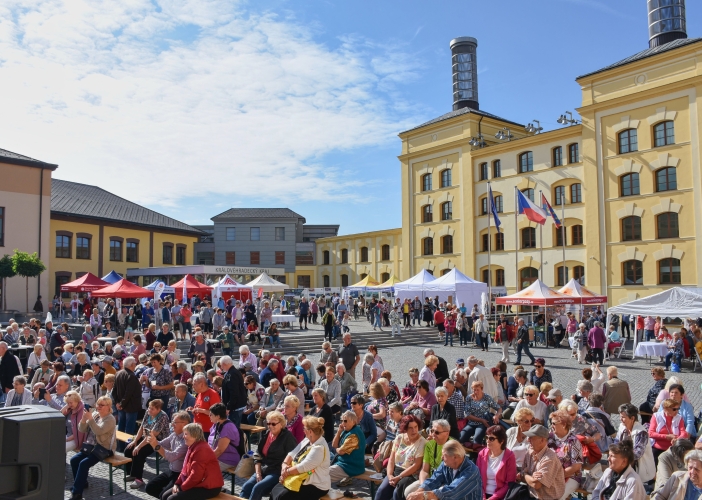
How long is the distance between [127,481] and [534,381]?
7.06 metres

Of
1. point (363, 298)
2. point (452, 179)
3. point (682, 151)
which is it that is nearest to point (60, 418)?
point (682, 151)

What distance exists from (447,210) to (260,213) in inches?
1057

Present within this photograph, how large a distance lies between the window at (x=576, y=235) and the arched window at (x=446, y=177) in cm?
1040

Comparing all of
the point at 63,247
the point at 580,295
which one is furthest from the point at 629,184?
the point at 63,247

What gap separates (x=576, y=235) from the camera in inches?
1423

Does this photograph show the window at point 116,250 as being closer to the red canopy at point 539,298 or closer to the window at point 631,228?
the red canopy at point 539,298

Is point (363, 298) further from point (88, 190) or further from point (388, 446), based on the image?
point (388, 446)

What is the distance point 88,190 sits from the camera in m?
48.4

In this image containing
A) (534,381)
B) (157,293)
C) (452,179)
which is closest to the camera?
(534,381)

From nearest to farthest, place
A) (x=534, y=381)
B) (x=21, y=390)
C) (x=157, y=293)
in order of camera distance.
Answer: (x=21, y=390) → (x=534, y=381) → (x=157, y=293)

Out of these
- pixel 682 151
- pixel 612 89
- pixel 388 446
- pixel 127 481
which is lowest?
pixel 127 481

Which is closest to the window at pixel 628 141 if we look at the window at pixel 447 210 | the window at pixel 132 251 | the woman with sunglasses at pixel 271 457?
the window at pixel 447 210

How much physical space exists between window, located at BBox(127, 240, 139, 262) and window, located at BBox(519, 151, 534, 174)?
2962 centimetres

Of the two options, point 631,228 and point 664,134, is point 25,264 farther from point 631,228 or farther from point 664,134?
point 664,134
